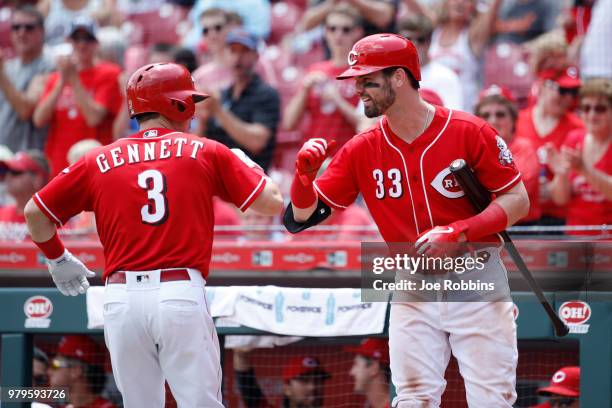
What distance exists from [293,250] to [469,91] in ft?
9.04

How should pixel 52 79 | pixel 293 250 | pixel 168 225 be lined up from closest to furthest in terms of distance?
1. pixel 168 225
2. pixel 293 250
3. pixel 52 79

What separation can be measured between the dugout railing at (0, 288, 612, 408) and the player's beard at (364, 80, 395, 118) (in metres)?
1.35

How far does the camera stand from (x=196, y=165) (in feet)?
14.0

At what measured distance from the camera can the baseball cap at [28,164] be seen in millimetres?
7488

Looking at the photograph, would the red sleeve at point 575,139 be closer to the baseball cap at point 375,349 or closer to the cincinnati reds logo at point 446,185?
the baseball cap at point 375,349

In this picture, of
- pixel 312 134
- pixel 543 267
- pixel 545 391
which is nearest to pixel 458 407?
pixel 545 391

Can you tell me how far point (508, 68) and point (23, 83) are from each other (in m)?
4.18

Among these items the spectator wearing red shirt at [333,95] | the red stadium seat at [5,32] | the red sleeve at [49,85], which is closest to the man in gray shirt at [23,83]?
the red sleeve at [49,85]

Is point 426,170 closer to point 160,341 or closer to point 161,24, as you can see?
point 160,341

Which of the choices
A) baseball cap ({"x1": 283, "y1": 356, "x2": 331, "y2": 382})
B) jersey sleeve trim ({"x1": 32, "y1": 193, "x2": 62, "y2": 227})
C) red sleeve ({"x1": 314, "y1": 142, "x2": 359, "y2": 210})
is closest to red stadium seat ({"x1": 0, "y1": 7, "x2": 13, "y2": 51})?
baseball cap ({"x1": 283, "y1": 356, "x2": 331, "y2": 382})

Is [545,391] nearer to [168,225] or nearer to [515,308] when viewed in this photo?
[515,308]

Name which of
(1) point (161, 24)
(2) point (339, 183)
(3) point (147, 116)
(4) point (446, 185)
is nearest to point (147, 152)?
(3) point (147, 116)

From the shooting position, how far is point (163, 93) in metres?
4.41

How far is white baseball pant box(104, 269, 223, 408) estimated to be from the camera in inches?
162
